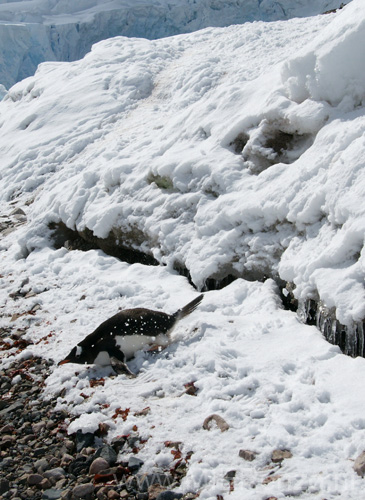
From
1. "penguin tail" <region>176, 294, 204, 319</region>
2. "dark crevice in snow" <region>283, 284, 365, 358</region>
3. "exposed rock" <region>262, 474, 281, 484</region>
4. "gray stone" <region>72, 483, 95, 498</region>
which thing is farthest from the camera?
"penguin tail" <region>176, 294, 204, 319</region>

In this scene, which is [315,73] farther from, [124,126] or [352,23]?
[124,126]

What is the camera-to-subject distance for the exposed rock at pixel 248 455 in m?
3.13

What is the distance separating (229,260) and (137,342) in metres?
1.74

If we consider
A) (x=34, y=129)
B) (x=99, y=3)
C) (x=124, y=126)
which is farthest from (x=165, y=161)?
(x=99, y=3)

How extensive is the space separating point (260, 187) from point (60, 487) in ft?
14.0

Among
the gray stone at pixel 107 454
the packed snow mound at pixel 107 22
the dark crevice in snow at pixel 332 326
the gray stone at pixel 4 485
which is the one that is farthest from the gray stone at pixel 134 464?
the packed snow mound at pixel 107 22

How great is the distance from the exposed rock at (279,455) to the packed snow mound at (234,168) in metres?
1.39

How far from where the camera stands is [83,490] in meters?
3.28

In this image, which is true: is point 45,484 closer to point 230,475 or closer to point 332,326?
point 230,475

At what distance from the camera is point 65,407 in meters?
4.25

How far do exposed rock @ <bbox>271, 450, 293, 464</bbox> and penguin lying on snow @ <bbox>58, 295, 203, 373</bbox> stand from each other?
184 cm

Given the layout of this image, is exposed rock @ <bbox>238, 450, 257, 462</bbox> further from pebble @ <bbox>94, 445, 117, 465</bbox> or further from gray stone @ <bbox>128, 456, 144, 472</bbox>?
pebble @ <bbox>94, 445, 117, 465</bbox>

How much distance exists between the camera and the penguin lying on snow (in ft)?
15.4

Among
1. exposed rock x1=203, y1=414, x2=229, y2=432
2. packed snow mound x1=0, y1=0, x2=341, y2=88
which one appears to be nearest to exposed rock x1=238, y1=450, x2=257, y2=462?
exposed rock x1=203, y1=414, x2=229, y2=432
